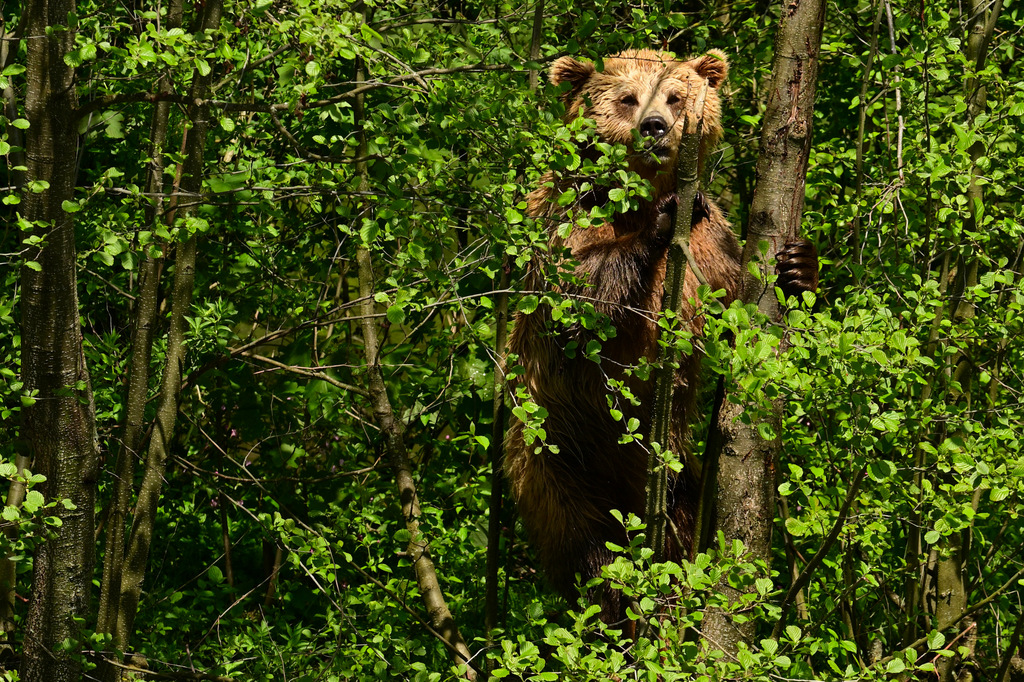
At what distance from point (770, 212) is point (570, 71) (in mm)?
1877

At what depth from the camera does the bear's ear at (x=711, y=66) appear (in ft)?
14.9

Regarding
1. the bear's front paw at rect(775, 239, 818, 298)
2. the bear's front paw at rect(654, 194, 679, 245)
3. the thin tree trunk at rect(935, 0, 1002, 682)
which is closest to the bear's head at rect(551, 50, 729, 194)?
the bear's front paw at rect(654, 194, 679, 245)

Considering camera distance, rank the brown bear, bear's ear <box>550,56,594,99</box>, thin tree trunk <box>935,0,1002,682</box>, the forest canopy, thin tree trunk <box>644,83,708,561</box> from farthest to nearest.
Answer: bear's ear <box>550,56,594,99</box>
the brown bear
thin tree trunk <box>935,0,1002,682</box>
thin tree trunk <box>644,83,708,561</box>
the forest canopy

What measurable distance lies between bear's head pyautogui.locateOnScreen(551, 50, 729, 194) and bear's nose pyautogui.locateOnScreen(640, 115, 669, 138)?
218mm

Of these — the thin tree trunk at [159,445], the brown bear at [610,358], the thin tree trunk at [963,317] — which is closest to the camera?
the thin tree trunk at [159,445]

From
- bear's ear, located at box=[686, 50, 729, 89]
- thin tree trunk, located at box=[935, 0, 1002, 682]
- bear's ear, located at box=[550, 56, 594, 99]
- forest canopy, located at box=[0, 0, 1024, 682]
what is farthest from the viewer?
bear's ear, located at box=[686, 50, 729, 89]

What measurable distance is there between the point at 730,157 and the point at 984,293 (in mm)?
2020

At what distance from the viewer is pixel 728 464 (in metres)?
2.86

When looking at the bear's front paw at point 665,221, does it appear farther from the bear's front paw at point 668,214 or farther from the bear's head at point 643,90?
the bear's head at point 643,90

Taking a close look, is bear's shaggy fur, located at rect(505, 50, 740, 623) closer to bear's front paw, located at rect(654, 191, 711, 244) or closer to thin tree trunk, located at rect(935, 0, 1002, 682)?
bear's front paw, located at rect(654, 191, 711, 244)

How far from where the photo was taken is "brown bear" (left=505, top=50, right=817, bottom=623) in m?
4.28

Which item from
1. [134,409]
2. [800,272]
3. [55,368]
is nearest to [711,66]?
[800,272]

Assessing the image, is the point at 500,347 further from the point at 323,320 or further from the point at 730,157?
the point at 730,157

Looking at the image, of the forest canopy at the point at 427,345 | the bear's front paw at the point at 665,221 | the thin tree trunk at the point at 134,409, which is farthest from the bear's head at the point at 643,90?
the thin tree trunk at the point at 134,409
